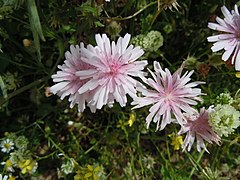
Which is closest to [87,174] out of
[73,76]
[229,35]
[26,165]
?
[26,165]

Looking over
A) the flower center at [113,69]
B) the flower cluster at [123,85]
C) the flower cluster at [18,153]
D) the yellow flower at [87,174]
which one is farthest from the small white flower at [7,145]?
the flower center at [113,69]

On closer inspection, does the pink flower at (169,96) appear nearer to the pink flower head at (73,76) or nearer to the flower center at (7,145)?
the pink flower head at (73,76)

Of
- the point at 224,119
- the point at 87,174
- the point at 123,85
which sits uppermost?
the point at 123,85

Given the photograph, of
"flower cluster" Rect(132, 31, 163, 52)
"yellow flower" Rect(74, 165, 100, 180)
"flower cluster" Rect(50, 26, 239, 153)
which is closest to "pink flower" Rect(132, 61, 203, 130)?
"flower cluster" Rect(50, 26, 239, 153)

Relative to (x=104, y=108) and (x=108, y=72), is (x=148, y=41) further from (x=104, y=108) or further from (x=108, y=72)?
(x=104, y=108)

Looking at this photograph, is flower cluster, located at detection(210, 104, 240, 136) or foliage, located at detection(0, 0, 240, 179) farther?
foliage, located at detection(0, 0, 240, 179)

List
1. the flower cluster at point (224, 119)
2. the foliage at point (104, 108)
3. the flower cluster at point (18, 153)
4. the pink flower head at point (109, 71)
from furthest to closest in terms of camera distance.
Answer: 1. the flower cluster at point (18, 153)
2. the foliage at point (104, 108)
3. the flower cluster at point (224, 119)
4. the pink flower head at point (109, 71)

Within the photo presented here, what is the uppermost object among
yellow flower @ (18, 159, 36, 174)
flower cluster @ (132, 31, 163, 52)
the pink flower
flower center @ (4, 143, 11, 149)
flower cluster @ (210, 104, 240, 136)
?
flower cluster @ (132, 31, 163, 52)

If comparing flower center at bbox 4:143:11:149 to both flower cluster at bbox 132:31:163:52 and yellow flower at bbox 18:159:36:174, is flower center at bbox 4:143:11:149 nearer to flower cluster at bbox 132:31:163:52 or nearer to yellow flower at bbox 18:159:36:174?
yellow flower at bbox 18:159:36:174

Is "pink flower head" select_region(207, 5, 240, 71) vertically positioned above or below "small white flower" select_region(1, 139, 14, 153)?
above

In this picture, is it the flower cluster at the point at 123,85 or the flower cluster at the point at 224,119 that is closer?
the flower cluster at the point at 123,85
